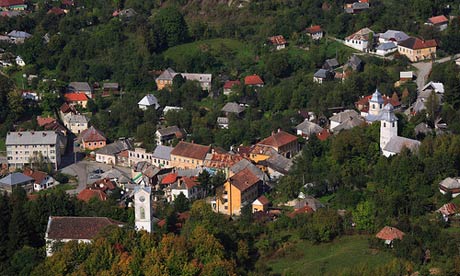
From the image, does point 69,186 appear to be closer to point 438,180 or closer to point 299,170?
point 299,170

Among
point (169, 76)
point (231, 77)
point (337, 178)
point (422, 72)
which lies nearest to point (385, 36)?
point (422, 72)

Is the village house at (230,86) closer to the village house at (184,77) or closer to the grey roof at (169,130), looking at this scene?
the village house at (184,77)

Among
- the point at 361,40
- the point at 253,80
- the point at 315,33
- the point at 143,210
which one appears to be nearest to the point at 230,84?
the point at 253,80

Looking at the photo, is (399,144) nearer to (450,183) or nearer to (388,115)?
(388,115)

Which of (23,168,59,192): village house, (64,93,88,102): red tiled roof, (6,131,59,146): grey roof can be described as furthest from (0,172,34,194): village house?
(64,93,88,102): red tiled roof

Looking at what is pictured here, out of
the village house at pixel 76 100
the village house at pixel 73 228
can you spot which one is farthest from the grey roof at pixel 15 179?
the village house at pixel 76 100

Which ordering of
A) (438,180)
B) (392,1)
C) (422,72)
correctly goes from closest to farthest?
(438,180)
(422,72)
(392,1)
